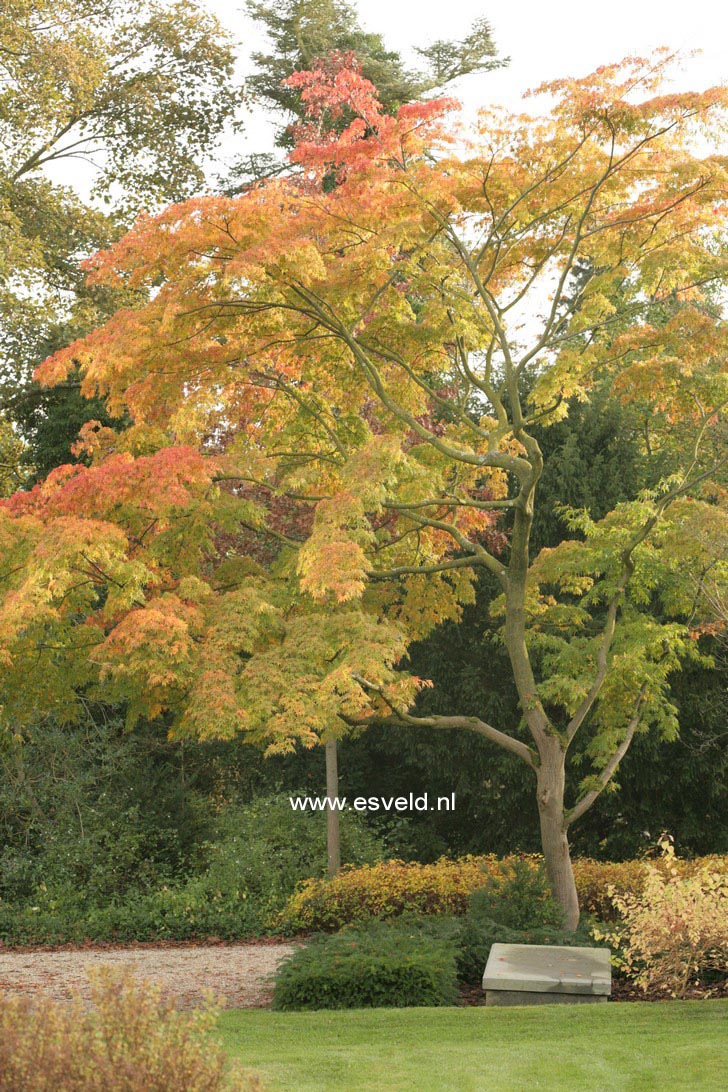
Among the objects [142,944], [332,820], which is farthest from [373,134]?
[142,944]

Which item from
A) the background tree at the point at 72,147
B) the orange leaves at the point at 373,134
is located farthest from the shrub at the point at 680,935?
the background tree at the point at 72,147

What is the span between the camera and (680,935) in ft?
23.4

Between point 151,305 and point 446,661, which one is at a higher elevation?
point 151,305

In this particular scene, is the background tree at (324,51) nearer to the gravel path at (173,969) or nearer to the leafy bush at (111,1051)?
the gravel path at (173,969)

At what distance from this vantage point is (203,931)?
11758mm

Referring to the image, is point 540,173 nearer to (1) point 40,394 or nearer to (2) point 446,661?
(2) point 446,661

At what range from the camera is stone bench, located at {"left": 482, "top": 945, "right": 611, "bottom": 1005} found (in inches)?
280

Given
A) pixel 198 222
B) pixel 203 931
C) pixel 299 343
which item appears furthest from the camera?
pixel 203 931

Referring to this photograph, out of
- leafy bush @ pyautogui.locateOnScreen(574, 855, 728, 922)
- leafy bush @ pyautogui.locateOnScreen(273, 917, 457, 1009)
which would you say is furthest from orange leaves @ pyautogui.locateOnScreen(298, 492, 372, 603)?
leafy bush @ pyautogui.locateOnScreen(574, 855, 728, 922)

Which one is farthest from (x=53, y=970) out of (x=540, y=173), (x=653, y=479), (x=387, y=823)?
(x=653, y=479)

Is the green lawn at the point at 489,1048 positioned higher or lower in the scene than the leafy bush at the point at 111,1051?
lower

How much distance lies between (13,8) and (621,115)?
35.4ft

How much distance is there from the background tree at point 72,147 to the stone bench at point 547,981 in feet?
31.9

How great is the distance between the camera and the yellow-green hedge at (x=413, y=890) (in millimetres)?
10516
